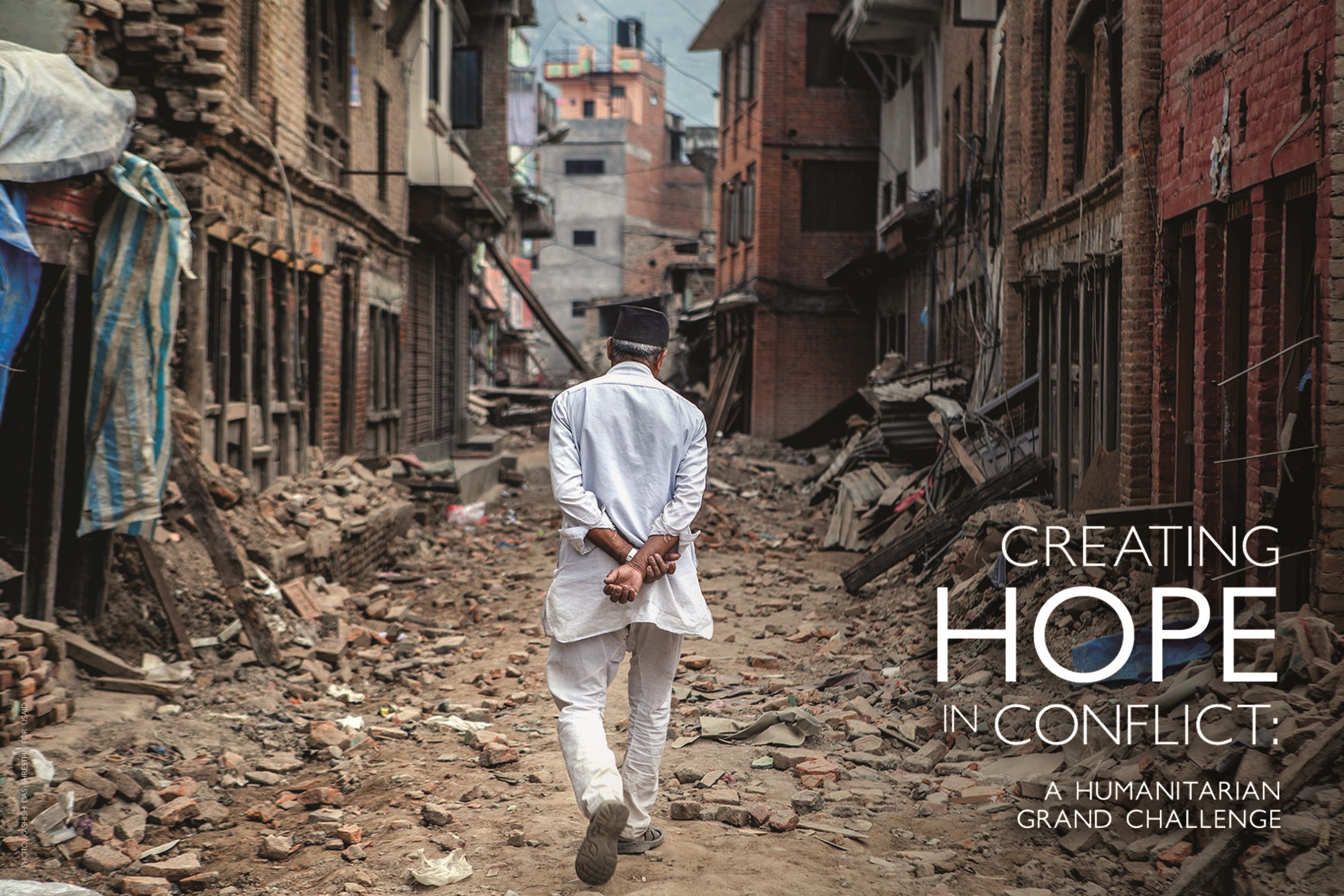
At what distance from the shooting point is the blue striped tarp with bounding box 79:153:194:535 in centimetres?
711

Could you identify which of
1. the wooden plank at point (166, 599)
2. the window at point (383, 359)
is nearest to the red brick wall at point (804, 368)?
the window at point (383, 359)

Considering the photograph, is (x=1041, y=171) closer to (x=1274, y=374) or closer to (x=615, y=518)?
(x=1274, y=374)

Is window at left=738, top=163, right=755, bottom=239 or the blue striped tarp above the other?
window at left=738, top=163, right=755, bottom=239

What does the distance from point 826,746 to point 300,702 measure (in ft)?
10.8

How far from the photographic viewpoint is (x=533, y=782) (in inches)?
230

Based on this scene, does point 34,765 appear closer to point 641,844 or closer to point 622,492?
point 641,844

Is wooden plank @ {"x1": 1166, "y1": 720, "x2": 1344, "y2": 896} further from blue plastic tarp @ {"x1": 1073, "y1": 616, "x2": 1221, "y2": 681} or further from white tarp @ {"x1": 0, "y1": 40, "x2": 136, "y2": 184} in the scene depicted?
white tarp @ {"x1": 0, "y1": 40, "x2": 136, "y2": 184}

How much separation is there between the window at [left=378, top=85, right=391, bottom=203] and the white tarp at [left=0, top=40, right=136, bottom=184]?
9.13 metres

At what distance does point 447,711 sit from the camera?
7.46 m

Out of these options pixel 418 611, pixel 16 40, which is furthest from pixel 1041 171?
pixel 16 40

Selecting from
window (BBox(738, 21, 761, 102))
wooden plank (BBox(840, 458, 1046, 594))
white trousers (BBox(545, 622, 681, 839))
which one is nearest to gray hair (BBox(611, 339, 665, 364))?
white trousers (BBox(545, 622, 681, 839))

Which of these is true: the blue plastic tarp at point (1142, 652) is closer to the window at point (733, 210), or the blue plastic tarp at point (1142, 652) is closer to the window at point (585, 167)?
the window at point (733, 210)

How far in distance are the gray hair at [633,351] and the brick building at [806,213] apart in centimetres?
2262

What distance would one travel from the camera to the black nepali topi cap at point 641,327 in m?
4.73
